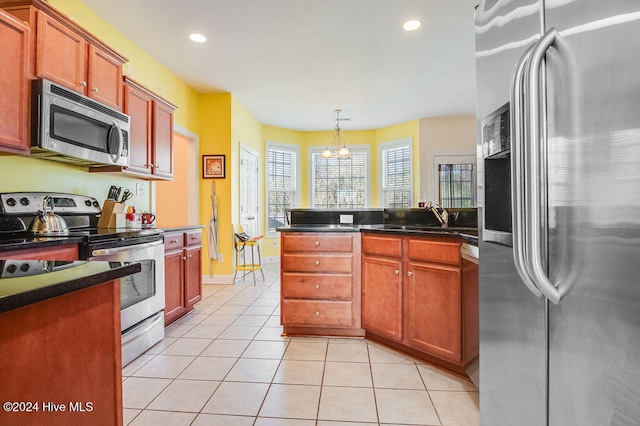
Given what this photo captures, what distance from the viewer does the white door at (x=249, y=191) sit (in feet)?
17.6

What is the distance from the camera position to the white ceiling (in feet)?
9.50

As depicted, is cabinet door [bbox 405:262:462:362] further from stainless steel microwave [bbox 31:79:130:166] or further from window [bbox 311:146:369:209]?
window [bbox 311:146:369:209]

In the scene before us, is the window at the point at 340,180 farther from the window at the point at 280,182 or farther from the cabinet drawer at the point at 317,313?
the cabinet drawer at the point at 317,313

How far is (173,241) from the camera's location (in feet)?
9.71

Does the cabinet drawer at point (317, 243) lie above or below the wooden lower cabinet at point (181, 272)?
above

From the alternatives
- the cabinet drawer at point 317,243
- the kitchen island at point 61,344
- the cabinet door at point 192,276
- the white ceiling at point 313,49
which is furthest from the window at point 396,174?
the kitchen island at point 61,344

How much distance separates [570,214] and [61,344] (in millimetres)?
1121

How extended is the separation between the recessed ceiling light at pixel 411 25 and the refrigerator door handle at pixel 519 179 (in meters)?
2.78

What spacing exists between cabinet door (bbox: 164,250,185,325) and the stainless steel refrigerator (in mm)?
2616

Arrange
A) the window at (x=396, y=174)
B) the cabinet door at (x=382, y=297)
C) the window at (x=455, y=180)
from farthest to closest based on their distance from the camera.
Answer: the window at (x=396, y=174)
the window at (x=455, y=180)
the cabinet door at (x=382, y=297)

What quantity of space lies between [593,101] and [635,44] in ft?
0.34

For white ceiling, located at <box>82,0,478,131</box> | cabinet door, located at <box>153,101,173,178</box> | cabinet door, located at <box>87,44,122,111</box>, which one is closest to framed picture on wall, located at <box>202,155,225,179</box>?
white ceiling, located at <box>82,0,478,131</box>

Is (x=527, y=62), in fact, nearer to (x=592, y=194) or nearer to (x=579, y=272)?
(x=592, y=194)

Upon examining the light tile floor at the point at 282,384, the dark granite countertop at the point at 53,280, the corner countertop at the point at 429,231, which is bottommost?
the light tile floor at the point at 282,384
